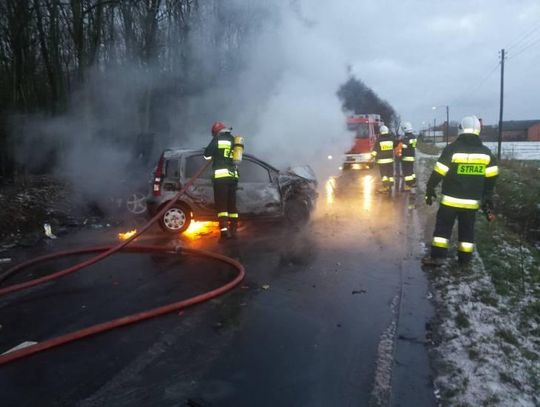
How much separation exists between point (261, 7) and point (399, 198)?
267 inches

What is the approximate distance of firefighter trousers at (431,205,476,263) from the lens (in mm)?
5871

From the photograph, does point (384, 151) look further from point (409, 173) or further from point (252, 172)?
point (252, 172)

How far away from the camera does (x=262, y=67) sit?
1427 centimetres

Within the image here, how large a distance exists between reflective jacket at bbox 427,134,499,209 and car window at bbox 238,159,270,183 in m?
3.61

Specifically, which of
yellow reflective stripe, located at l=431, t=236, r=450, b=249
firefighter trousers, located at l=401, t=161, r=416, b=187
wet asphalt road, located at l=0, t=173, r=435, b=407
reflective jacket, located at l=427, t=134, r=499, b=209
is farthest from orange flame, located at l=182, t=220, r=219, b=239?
firefighter trousers, located at l=401, t=161, r=416, b=187

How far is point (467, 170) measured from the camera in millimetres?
5781

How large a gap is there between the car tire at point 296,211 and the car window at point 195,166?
168cm

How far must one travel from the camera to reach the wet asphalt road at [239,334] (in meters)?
3.16

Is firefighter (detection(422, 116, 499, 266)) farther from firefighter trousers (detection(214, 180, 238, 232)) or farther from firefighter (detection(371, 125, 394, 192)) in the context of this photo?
firefighter (detection(371, 125, 394, 192))

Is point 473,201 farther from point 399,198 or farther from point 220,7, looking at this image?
point 220,7

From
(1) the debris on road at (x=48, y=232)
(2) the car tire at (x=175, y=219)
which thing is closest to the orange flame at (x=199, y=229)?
(2) the car tire at (x=175, y=219)

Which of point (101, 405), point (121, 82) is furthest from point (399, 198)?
point (101, 405)

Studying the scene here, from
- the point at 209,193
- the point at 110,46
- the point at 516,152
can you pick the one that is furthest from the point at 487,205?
the point at 516,152

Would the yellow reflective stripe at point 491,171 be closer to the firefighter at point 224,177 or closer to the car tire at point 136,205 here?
the firefighter at point 224,177
